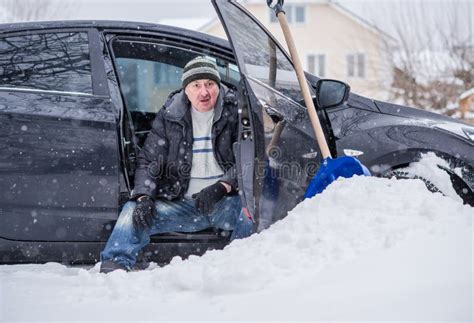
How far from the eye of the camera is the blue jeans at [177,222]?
349cm

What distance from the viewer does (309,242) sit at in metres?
2.52

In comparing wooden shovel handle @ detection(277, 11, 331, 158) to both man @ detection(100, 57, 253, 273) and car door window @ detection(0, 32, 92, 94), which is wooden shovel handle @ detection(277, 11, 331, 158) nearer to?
man @ detection(100, 57, 253, 273)

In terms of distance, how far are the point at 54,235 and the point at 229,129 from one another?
3.97ft

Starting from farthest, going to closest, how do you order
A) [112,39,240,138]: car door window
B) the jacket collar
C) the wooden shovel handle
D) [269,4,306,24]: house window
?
[269,4,306,24]: house window
[112,39,240,138]: car door window
the jacket collar
the wooden shovel handle

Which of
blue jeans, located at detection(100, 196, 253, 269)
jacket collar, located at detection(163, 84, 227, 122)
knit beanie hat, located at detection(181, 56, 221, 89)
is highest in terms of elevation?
knit beanie hat, located at detection(181, 56, 221, 89)

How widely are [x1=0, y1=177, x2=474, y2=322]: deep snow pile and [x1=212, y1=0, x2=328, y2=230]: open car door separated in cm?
40

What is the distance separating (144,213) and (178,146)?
512 millimetres

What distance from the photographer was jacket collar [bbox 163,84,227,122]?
382 centimetres

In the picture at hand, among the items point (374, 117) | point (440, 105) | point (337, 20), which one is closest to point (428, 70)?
point (440, 105)

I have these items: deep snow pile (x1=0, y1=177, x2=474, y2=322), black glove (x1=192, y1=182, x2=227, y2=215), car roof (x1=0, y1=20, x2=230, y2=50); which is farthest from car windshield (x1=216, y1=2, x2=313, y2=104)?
deep snow pile (x1=0, y1=177, x2=474, y2=322)

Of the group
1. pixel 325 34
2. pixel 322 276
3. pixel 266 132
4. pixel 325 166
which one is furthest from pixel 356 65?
pixel 322 276

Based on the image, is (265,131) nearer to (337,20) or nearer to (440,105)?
(440,105)

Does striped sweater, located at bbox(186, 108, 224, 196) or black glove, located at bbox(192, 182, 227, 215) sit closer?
black glove, located at bbox(192, 182, 227, 215)

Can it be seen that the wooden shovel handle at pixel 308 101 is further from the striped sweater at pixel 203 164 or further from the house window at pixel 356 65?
the house window at pixel 356 65
